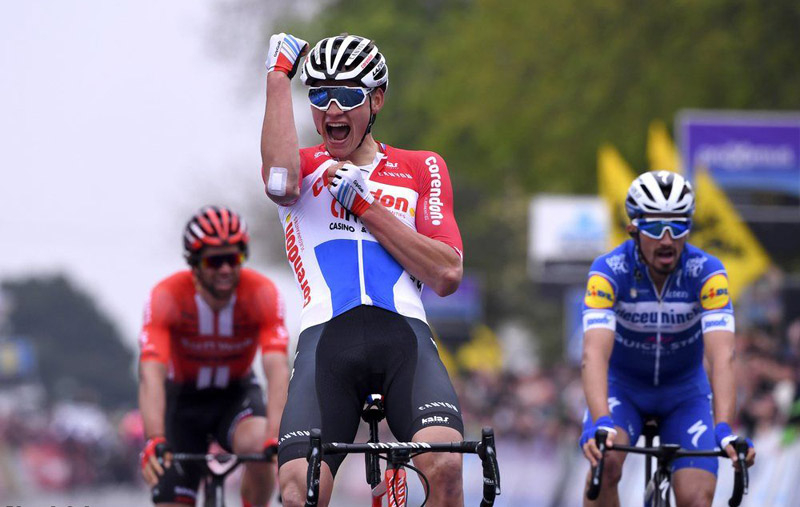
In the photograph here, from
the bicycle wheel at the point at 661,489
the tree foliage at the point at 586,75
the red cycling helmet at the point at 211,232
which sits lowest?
the bicycle wheel at the point at 661,489

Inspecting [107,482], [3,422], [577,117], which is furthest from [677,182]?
[3,422]

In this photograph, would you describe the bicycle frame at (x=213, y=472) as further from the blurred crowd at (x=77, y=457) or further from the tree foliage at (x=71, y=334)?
the tree foliage at (x=71, y=334)

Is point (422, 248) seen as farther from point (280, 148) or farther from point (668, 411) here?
point (668, 411)

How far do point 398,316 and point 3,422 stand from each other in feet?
147

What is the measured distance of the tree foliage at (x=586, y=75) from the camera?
2500cm

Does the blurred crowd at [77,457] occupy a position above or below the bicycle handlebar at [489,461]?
above

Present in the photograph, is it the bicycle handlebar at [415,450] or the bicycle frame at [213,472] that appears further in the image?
the bicycle frame at [213,472]

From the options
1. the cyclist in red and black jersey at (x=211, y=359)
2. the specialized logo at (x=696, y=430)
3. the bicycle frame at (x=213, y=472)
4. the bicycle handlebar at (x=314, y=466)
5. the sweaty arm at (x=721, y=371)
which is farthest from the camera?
the cyclist in red and black jersey at (x=211, y=359)

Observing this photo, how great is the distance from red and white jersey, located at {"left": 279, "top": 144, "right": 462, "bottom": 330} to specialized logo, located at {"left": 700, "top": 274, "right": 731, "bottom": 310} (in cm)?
219

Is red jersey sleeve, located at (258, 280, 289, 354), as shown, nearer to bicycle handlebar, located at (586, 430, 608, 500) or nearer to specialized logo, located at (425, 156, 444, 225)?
bicycle handlebar, located at (586, 430, 608, 500)

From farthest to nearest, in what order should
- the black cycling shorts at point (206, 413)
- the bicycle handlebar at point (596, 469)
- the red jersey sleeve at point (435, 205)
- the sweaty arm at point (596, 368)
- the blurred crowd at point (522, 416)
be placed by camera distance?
the blurred crowd at point (522, 416)
the black cycling shorts at point (206, 413)
the sweaty arm at point (596, 368)
the bicycle handlebar at point (596, 469)
the red jersey sleeve at point (435, 205)

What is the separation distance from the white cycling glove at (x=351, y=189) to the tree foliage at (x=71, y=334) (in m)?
147

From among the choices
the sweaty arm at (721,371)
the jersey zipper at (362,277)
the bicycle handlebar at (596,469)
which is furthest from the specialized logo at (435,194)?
the sweaty arm at (721,371)

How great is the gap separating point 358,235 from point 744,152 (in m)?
13.1
